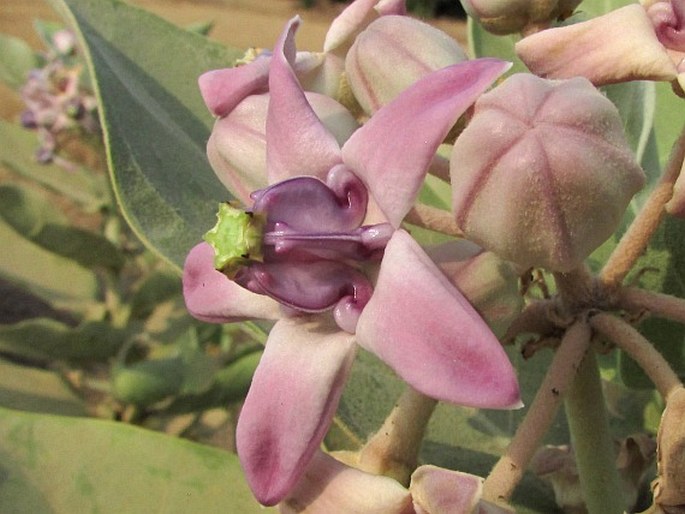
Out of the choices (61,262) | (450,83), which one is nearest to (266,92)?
(450,83)

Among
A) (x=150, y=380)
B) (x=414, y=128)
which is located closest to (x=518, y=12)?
(x=414, y=128)

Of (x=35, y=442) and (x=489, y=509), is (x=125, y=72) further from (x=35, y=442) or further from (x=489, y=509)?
(x=489, y=509)

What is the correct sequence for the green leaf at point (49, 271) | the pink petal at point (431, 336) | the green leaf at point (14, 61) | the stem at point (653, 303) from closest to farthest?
the pink petal at point (431, 336), the stem at point (653, 303), the green leaf at point (49, 271), the green leaf at point (14, 61)

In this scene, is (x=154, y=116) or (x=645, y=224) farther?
(x=154, y=116)

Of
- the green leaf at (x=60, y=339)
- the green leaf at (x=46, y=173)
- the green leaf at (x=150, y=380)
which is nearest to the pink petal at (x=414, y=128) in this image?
the green leaf at (x=150, y=380)

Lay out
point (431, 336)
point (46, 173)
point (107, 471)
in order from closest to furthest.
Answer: point (431, 336) < point (107, 471) < point (46, 173)

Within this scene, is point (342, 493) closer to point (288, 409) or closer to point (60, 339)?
point (288, 409)

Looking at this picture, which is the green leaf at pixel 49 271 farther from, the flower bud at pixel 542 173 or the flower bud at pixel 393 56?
the flower bud at pixel 542 173
